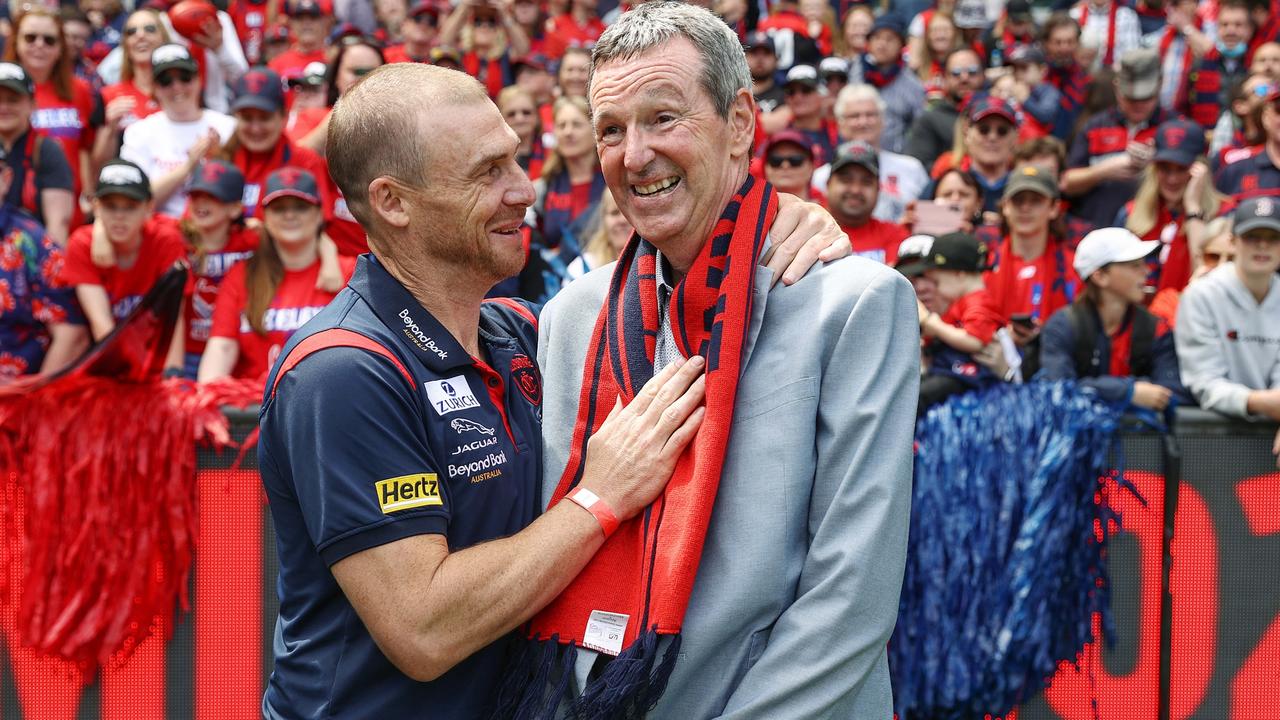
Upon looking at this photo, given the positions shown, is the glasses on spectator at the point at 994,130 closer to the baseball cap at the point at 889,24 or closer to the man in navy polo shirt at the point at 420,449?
the baseball cap at the point at 889,24

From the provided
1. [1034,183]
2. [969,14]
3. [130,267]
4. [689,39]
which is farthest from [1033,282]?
[969,14]

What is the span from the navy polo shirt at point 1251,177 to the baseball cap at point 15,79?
676cm

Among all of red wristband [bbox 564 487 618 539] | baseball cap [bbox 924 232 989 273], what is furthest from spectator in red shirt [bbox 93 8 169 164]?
red wristband [bbox 564 487 618 539]

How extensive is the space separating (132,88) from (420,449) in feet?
24.3

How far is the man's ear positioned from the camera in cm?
281

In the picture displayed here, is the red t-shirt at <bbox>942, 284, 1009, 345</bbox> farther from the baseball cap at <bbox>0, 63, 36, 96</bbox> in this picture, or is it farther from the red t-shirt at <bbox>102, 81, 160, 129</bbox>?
the red t-shirt at <bbox>102, 81, 160, 129</bbox>

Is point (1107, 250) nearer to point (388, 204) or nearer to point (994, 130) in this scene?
A: point (994, 130)

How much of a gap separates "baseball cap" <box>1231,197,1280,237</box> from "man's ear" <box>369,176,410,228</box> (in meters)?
4.08

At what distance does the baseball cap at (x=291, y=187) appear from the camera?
6.25 m

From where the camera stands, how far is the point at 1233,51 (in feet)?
34.6

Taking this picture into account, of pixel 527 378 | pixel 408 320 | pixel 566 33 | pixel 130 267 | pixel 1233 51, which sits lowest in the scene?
pixel 527 378

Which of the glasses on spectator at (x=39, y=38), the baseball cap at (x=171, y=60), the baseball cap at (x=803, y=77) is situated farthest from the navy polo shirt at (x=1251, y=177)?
the glasses on spectator at (x=39, y=38)

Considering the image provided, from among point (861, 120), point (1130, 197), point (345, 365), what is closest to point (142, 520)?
point (345, 365)

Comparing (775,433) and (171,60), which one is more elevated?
(171,60)
